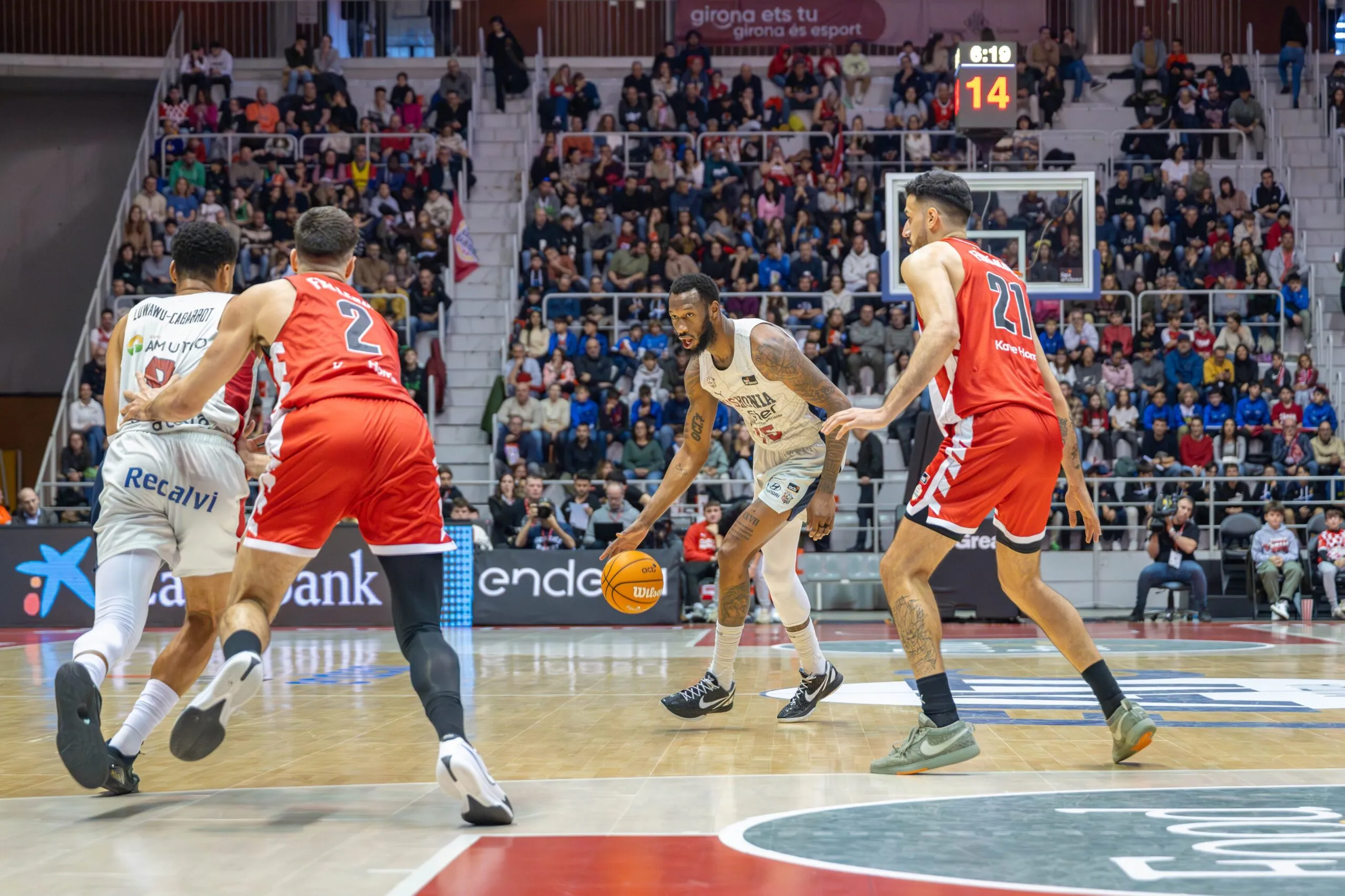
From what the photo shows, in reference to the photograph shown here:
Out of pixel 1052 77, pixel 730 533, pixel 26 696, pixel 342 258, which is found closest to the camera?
pixel 342 258

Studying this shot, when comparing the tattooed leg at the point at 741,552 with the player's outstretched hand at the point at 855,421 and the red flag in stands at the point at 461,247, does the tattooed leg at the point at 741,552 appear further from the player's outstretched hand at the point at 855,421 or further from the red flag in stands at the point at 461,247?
the red flag in stands at the point at 461,247

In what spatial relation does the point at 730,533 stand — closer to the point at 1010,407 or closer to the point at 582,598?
the point at 1010,407

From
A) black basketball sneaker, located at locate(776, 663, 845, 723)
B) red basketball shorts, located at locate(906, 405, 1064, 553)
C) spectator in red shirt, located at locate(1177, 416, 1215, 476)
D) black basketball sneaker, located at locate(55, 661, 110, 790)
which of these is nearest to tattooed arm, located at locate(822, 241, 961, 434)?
red basketball shorts, located at locate(906, 405, 1064, 553)

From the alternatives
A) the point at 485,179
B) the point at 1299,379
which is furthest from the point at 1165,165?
the point at 485,179

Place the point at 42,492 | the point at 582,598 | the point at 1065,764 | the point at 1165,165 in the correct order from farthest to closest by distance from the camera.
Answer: the point at 1165,165 < the point at 42,492 < the point at 582,598 < the point at 1065,764

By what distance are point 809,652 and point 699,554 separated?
9123 millimetres

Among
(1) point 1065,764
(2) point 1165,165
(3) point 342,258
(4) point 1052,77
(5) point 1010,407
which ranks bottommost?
(1) point 1065,764

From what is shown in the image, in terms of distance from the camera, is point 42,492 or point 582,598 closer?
point 582,598

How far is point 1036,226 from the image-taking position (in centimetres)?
1573

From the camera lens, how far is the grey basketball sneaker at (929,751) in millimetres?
5016

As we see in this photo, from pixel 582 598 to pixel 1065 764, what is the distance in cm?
1048

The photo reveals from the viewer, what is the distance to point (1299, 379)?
18281mm

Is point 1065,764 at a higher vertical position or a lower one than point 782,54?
lower

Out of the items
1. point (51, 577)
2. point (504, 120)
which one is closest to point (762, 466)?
point (51, 577)
